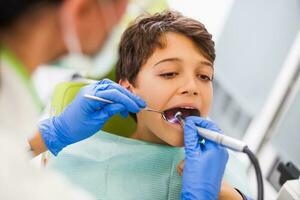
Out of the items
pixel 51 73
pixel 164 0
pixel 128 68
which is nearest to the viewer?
pixel 51 73

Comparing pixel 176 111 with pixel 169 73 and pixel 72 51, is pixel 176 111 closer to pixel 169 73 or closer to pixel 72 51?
pixel 169 73

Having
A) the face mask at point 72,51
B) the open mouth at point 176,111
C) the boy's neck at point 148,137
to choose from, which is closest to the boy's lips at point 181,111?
the open mouth at point 176,111

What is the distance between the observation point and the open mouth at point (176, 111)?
131cm

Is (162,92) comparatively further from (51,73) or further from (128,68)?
(51,73)

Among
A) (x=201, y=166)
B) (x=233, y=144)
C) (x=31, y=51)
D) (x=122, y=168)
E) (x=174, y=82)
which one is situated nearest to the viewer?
(x=31, y=51)

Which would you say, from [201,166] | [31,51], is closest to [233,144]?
[201,166]

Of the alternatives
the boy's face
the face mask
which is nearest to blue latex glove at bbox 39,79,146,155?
the boy's face

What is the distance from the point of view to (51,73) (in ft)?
2.20

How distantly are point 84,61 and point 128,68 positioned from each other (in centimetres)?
84

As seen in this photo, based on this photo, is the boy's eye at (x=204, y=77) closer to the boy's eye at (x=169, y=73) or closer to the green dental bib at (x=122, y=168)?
the boy's eye at (x=169, y=73)

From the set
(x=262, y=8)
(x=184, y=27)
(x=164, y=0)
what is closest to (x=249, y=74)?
(x=262, y=8)

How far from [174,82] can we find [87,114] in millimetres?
334

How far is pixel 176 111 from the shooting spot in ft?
4.34

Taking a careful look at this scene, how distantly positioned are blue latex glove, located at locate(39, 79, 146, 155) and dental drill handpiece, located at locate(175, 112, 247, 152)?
0.16 meters
